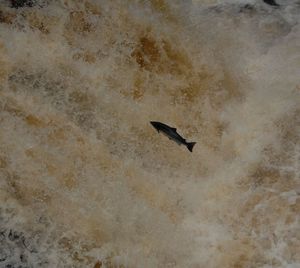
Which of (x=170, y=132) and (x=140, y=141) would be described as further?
(x=140, y=141)

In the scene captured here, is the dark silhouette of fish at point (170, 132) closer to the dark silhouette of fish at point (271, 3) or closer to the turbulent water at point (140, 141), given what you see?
the turbulent water at point (140, 141)

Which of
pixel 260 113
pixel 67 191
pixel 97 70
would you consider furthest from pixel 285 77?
pixel 67 191

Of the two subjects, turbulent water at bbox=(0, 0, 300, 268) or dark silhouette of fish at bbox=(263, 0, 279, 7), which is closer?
turbulent water at bbox=(0, 0, 300, 268)

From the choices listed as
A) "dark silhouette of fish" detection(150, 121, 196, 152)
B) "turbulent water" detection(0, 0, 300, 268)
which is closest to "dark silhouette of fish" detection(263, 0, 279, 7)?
"turbulent water" detection(0, 0, 300, 268)

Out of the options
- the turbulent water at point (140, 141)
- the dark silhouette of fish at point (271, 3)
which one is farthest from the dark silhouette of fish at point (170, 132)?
the dark silhouette of fish at point (271, 3)

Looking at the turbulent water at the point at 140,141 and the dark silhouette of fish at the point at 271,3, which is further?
the dark silhouette of fish at the point at 271,3

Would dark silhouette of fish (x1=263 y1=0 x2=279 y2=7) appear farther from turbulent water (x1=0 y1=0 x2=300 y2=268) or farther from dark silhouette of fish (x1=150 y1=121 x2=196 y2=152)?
dark silhouette of fish (x1=150 y1=121 x2=196 y2=152)

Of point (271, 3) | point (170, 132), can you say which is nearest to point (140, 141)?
point (170, 132)

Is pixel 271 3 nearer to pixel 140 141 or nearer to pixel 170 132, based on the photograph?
pixel 170 132

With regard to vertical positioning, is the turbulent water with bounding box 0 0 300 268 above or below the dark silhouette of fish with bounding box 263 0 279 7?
below
